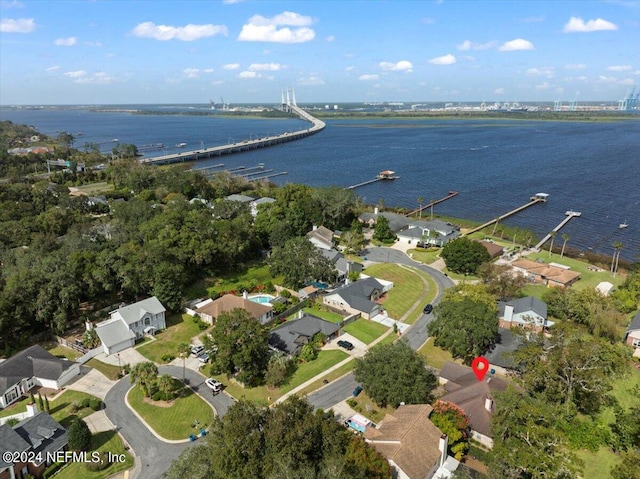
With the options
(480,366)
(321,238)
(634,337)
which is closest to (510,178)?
(321,238)

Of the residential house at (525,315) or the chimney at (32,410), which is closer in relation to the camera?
the chimney at (32,410)

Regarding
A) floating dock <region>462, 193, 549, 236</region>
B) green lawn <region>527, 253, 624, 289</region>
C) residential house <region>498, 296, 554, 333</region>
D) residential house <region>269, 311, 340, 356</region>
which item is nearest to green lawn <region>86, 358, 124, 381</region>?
residential house <region>269, 311, 340, 356</region>

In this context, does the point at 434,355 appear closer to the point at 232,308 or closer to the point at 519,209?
the point at 232,308

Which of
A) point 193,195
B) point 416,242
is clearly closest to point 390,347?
point 416,242

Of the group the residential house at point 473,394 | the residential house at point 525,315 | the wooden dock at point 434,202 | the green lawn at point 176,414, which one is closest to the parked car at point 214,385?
the green lawn at point 176,414

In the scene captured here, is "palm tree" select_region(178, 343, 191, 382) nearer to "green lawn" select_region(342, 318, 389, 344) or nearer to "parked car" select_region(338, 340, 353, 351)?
"parked car" select_region(338, 340, 353, 351)

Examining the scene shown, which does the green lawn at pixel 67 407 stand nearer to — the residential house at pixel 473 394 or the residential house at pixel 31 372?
the residential house at pixel 31 372
